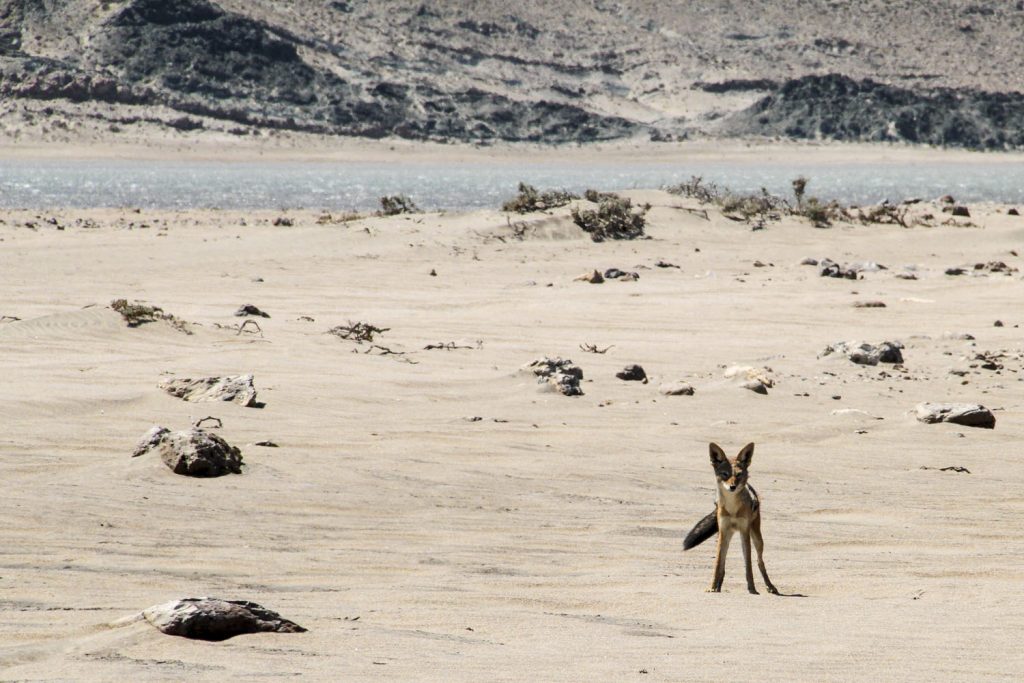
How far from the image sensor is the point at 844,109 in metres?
105

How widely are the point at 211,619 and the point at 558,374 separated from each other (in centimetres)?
543

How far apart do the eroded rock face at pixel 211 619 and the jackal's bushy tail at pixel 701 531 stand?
1917 millimetres

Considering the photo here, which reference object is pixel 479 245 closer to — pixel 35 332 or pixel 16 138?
pixel 35 332

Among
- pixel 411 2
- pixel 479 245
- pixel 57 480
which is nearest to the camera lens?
pixel 57 480

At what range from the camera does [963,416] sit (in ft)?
27.2

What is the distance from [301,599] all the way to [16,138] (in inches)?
3115

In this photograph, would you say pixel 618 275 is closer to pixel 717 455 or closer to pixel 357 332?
pixel 357 332

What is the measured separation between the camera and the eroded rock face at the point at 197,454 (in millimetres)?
6129

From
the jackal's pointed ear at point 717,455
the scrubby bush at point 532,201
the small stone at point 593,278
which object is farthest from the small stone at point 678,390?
the scrubby bush at point 532,201

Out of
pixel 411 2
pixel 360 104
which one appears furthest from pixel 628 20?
pixel 360 104

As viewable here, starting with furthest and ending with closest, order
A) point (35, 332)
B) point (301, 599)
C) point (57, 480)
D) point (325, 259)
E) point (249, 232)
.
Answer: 1. point (249, 232)
2. point (325, 259)
3. point (35, 332)
4. point (57, 480)
5. point (301, 599)

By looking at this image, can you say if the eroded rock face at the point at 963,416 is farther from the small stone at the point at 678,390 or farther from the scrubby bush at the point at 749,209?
the scrubby bush at the point at 749,209

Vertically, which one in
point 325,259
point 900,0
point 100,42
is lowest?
point 325,259

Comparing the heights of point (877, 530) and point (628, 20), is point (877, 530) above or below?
below
